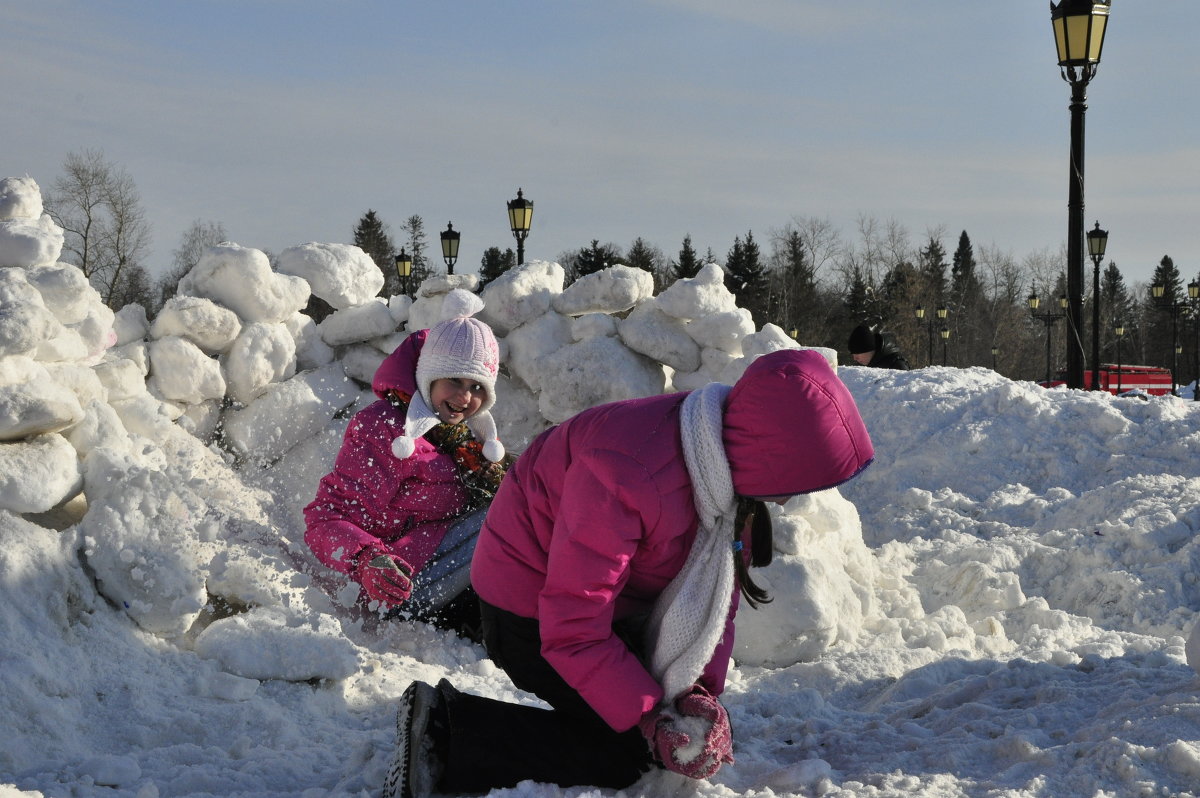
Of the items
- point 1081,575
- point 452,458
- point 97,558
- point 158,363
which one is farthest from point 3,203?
point 1081,575

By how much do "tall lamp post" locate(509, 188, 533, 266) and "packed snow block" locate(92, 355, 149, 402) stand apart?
9848 millimetres

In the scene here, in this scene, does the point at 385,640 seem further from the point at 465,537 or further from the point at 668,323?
the point at 668,323

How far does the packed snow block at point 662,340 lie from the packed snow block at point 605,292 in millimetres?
125

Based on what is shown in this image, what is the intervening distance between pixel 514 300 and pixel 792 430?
12.6ft

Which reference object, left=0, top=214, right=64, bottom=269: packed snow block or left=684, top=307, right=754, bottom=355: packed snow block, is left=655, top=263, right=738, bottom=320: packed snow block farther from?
left=0, top=214, right=64, bottom=269: packed snow block

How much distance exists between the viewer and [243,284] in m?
5.32

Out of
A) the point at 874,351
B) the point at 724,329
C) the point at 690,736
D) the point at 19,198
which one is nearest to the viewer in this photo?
the point at 690,736

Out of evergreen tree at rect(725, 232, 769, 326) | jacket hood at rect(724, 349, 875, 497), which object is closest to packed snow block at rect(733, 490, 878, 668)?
jacket hood at rect(724, 349, 875, 497)

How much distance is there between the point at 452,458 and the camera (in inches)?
161

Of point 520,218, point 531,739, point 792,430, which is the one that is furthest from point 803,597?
point 520,218

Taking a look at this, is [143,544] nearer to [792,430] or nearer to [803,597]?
[792,430]

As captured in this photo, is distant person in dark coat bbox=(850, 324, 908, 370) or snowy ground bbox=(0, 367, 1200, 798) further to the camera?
distant person in dark coat bbox=(850, 324, 908, 370)

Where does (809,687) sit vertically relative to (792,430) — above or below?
below

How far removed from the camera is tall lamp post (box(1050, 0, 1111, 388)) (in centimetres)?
745
